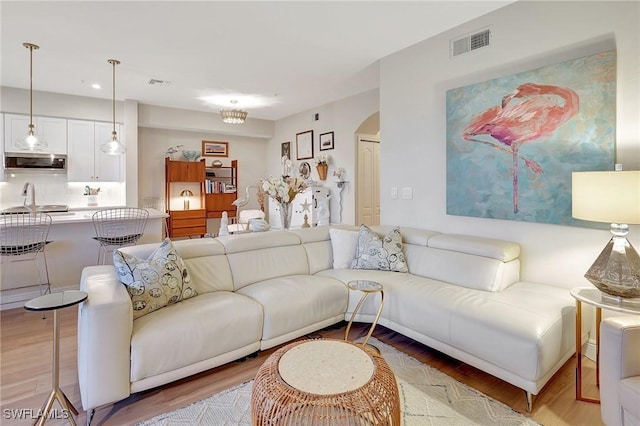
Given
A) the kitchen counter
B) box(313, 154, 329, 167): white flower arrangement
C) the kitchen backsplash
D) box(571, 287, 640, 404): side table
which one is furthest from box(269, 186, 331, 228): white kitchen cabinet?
box(571, 287, 640, 404): side table

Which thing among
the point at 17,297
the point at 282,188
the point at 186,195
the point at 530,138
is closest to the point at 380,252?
the point at 282,188

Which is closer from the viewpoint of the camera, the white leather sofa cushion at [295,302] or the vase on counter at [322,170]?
the white leather sofa cushion at [295,302]

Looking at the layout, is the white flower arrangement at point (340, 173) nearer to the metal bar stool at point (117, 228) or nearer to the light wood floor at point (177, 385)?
the metal bar stool at point (117, 228)

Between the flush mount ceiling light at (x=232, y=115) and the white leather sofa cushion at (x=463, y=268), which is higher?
the flush mount ceiling light at (x=232, y=115)

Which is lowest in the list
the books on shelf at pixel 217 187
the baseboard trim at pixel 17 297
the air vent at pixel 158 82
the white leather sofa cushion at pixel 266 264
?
the baseboard trim at pixel 17 297

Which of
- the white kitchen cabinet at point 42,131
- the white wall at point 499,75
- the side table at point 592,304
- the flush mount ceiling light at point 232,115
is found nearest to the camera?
the side table at point 592,304

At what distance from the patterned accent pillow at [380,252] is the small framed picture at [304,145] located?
363 centimetres

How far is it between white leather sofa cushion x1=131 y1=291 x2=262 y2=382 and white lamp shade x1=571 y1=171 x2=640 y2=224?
2199 mm

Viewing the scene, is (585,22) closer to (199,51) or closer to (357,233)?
(357,233)

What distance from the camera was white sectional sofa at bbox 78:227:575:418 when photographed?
1839 millimetres

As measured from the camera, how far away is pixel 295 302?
8.34 feet

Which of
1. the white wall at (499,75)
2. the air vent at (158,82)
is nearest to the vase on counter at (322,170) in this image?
the white wall at (499,75)

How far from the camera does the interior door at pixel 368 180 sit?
5.79 meters

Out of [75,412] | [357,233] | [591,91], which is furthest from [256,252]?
[591,91]
